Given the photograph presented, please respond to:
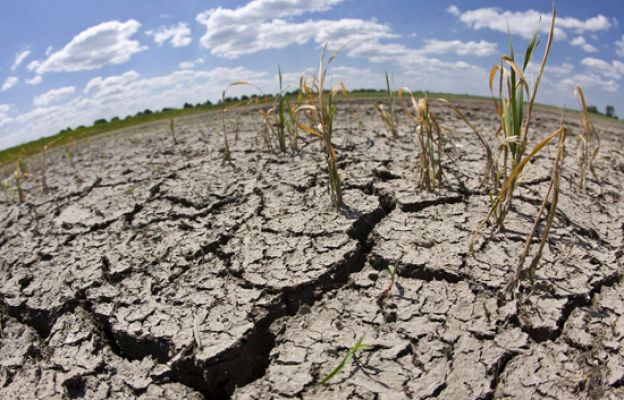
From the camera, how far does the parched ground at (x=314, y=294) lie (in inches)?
51.3

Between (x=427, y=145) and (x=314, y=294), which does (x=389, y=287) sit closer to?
(x=314, y=294)

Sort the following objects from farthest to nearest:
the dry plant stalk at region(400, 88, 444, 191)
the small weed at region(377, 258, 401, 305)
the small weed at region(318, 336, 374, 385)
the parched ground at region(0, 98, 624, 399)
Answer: the dry plant stalk at region(400, 88, 444, 191) < the small weed at region(377, 258, 401, 305) < the parched ground at region(0, 98, 624, 399) < the small weed at region(318, 336, 374, 385)

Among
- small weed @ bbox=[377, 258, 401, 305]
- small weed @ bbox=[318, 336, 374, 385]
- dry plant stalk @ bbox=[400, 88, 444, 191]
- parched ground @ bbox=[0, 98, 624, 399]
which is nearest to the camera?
small weed @ bbox=[318, 336, 374, 385]

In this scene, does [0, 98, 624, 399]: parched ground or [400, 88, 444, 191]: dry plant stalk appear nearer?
[0, 98, 624, 399]: parched ground

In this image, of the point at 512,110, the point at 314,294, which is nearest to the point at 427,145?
the point at 512,110

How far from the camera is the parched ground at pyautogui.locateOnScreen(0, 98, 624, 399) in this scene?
1.30m

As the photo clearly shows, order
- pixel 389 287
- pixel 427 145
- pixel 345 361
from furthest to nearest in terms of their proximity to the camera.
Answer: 1. pixel 427 145
2. pixel 389 287
3. pixel 345 361

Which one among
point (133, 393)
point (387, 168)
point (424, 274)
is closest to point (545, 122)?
point (387, 168)

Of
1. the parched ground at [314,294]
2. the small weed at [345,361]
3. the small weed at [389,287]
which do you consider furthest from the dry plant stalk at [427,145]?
the small weed at [345,361]

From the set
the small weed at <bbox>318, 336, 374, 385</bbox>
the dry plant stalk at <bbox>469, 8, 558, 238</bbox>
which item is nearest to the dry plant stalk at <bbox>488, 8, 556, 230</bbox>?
the dry plant stalk at <bbox>469, 8, 558, 238</bbox>

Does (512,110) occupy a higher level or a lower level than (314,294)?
higher

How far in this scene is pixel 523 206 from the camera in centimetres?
202

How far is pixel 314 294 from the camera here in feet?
5.28

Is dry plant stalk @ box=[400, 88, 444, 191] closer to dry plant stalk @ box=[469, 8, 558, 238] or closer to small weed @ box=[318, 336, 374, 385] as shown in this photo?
dry plant stalk @ box=[469, 8, 558, 238]
